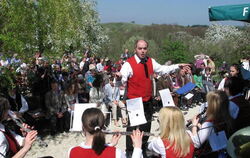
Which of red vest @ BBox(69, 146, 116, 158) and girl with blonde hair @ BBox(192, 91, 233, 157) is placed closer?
red vest @ BBox(69, 146, 116, 158)

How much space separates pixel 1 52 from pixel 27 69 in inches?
93.8

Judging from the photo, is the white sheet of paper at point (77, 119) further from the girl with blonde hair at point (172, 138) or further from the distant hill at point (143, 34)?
the distant hill at point (143, 34)

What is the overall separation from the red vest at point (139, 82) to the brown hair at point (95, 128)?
2.01m

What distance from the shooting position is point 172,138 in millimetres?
2650

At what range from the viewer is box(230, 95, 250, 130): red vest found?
329 centimetres

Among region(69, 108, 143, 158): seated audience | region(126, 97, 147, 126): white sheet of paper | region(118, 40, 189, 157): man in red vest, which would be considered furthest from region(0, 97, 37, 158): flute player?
region(118, 40, 189, 157): man in red vest

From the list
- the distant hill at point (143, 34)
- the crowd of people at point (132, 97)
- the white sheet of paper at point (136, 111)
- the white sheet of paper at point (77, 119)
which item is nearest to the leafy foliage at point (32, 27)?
the crowd of people at point (132, 97)

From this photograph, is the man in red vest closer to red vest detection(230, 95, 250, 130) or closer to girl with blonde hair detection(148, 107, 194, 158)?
red vest detection(230, 95, 250, 130)

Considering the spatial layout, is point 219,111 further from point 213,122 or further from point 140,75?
point 140,75

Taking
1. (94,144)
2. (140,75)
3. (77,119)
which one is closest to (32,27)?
(77,119)

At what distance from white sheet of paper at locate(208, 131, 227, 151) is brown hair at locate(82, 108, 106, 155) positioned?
1227mm

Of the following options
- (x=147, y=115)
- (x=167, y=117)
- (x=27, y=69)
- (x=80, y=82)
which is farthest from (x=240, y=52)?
(x=167, y=117)

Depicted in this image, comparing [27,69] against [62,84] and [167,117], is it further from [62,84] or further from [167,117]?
[167,117]

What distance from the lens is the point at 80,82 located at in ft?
27.8
